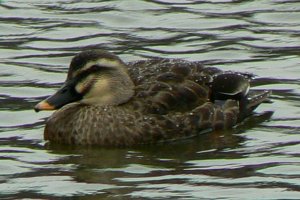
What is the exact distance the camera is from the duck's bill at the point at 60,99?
15.0m

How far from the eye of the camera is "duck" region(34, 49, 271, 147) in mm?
15133

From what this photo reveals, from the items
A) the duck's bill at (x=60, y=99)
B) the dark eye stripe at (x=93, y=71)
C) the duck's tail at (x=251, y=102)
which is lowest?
the duck's tail at (x=251, y=102)

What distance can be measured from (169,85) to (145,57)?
316cm

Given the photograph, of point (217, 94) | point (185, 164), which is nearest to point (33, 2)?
point (217, 94)

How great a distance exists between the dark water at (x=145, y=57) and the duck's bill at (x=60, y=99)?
1.34 feet

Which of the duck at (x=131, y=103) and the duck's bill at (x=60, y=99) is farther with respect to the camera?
the duck at (x=131, y=103)

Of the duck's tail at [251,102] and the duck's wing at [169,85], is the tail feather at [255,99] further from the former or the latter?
the duck's wing at [169,85]

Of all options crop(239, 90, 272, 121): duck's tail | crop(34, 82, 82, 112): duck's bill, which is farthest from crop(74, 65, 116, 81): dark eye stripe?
crop(239, 90, 272, 121): duck's tail

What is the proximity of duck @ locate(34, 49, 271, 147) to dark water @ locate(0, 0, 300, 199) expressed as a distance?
18 cm

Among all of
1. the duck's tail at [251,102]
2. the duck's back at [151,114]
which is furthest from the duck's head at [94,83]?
the duck's tail at [251,102]

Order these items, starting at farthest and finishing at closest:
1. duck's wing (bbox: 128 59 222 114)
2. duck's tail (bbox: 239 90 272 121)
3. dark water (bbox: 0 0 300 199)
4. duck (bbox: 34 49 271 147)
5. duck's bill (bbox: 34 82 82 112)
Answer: duck's tail (bbox: 239 90 272 121), duck's wing (bbox: 128 59 222 114), duck (bbox: 34 49 271 147), duck's bill (bbox: 34 82 82 112), dark water (bbox: 0 0 300 199)

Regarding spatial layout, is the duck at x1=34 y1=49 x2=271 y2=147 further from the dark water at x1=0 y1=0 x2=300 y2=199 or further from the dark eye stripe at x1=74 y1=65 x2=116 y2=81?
the dark water at x1=0 y1=0 x2=300 y2=199

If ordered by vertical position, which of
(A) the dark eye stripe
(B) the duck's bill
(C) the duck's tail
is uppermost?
(A) the dark eye stripe

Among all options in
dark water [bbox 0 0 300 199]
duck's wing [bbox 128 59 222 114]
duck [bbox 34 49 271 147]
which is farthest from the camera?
duck's wing [bbox 128 59 222 114]
